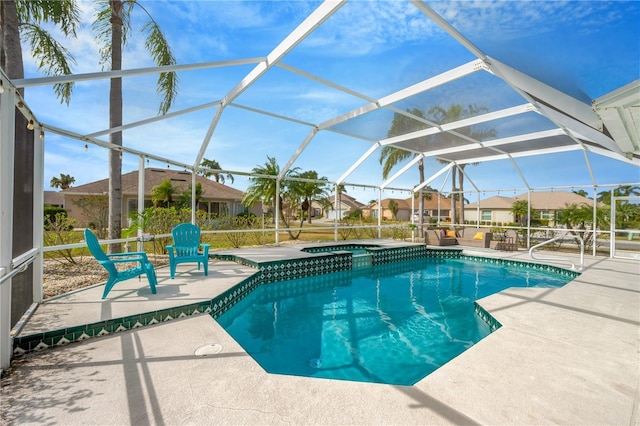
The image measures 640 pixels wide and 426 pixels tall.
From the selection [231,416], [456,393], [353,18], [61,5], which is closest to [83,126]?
[61,5]

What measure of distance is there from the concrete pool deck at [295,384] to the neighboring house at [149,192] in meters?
17.3

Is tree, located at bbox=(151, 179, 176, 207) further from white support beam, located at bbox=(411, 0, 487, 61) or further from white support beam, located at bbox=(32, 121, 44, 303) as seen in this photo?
white support beam, located at bbox=(411, 0, 487, 61)

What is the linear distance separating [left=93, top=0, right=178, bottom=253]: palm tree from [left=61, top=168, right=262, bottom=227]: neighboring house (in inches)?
452

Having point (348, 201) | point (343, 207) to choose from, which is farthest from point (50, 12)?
point (348, 201)

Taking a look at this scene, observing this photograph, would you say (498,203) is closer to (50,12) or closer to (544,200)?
(544,200)

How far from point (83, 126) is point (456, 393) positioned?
1451cm

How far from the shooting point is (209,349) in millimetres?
3064

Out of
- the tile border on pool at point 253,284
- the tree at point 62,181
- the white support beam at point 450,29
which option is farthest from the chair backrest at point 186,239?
the tree at point 62,181

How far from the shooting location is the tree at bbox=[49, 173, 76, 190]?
115ft

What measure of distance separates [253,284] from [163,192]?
1547cm

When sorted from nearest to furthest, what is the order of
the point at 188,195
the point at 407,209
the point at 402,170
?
the point at 402,170
the point at 188,195
the point at 407,209

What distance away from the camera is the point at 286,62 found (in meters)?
5.67

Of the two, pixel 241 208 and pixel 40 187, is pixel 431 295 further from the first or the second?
pixel 241 208

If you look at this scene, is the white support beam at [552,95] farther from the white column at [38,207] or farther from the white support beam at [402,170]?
the white column at [38,207]
